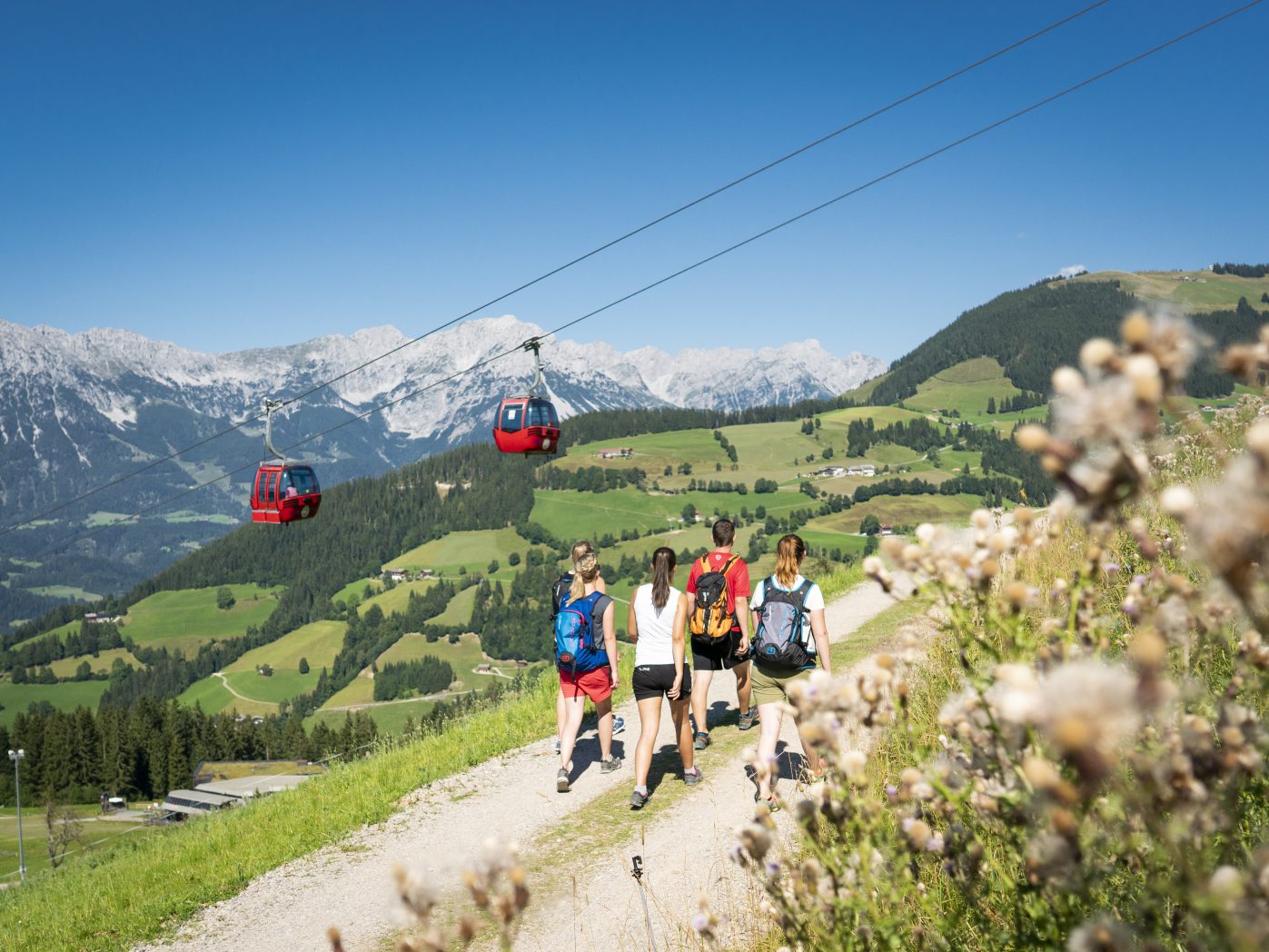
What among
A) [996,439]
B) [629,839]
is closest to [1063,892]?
[629,839]

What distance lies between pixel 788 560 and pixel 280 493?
14.7m

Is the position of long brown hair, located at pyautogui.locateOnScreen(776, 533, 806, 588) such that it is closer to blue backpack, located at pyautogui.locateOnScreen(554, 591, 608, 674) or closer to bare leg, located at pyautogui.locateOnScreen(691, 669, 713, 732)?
bare leg, located at pyautogui.locateOnScreen(691, 669, 713, 732)

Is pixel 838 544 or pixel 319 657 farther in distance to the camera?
pixel 319 657

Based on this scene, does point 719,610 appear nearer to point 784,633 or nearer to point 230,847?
point 784,633

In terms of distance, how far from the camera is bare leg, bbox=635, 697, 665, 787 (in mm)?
8578

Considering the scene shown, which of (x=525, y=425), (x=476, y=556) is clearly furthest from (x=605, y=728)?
(x=476, y=556)

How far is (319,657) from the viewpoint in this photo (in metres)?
163

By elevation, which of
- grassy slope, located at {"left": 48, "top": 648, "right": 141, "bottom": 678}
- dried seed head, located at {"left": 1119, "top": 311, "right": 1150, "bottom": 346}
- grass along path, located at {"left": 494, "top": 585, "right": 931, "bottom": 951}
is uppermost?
dried seed head, located at {"left": 1119, "top": 311, "right": 1150, "bottom": 346}

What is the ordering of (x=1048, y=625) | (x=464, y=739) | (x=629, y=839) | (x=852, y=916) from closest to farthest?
(x=1048, y=625)
(x=852, y=916)
(x=629, y=839)
(x=464, y=739)

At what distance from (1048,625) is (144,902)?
9.50 meters

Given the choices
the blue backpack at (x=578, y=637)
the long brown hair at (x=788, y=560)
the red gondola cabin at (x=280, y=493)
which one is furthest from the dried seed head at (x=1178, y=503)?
the red gondola cabin at (x=280, y=493)

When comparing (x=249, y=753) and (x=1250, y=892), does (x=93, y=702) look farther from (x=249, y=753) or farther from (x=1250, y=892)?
(x=1250, y=892)

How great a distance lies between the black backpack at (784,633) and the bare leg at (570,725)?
262 cm

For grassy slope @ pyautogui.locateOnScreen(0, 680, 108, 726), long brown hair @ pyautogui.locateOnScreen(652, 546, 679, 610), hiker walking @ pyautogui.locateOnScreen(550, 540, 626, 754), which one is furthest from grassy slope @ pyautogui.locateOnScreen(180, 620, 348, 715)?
long brown hair @ pyautogui.locateOnScreen(652, 546, 679, 610)
